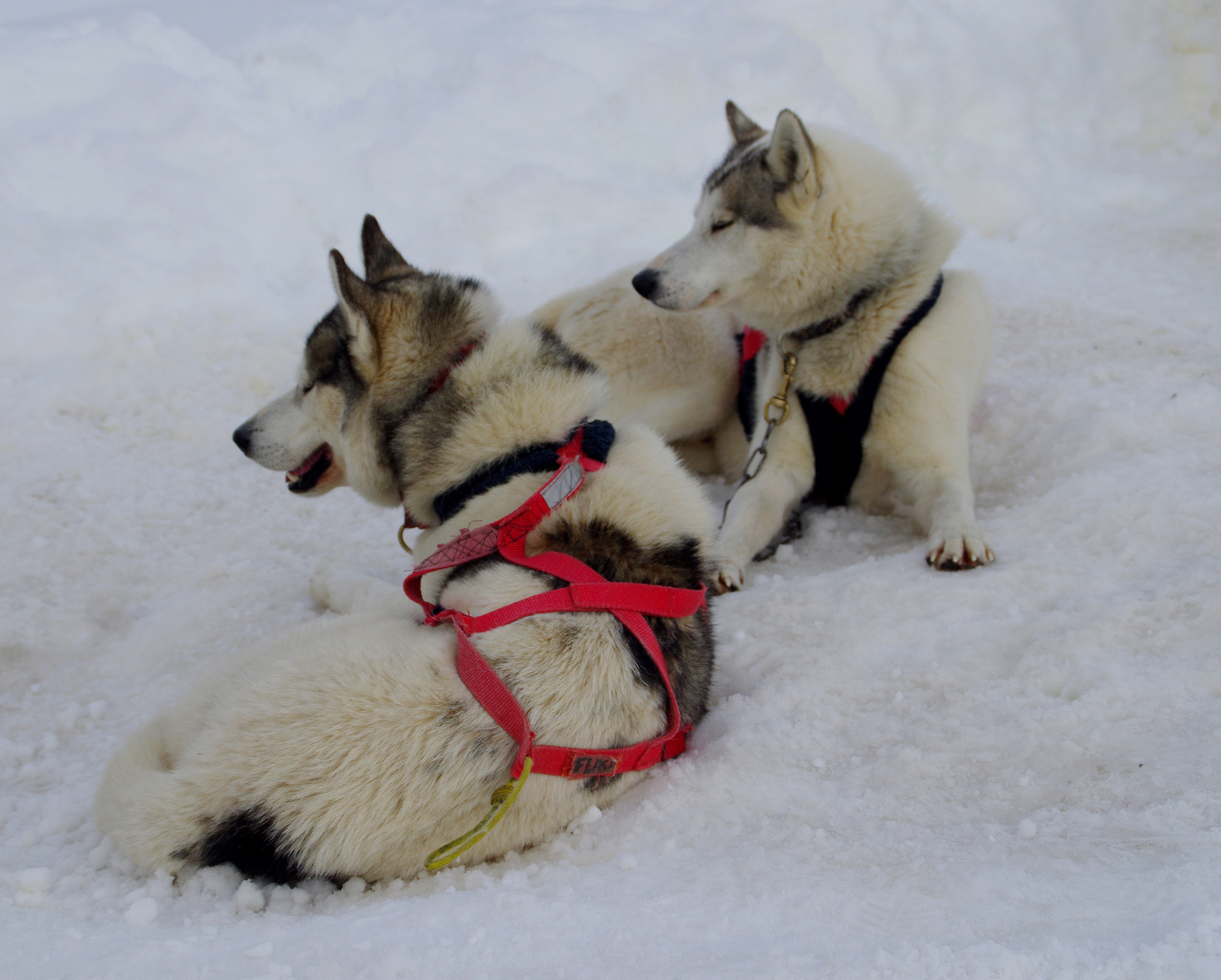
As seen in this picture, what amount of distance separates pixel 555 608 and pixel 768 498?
162cm

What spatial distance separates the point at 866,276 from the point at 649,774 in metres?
2.02

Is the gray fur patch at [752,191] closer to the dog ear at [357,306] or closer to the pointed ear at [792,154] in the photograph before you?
the pointed ear at [792,154]

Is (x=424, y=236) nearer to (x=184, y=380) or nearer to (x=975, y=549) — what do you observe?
(x=184, y=380)

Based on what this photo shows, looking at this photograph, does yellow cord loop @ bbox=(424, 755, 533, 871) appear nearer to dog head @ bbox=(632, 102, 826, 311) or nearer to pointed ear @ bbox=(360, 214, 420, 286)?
pointed ear @ bbox=(360, 214, 420, 286)

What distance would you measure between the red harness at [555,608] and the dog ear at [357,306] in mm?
607

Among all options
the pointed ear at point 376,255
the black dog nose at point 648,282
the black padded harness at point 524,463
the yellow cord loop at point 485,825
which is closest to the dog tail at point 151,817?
the yellow cord loop at point 485,825

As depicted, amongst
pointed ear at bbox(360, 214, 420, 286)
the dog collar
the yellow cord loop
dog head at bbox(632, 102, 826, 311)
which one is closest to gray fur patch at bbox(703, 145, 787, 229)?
dog head at bbox(632, 102, 826, 311)

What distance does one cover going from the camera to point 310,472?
2654 mm

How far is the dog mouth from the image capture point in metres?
2.63

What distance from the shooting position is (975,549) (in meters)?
2.68

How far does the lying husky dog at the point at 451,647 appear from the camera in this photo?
1.56 m

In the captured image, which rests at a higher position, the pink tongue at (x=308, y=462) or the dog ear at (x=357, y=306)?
the dog ear at (x=357, y=306)

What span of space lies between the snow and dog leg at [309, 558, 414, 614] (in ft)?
0.49

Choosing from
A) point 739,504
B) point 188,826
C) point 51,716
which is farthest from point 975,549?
point 51,716
